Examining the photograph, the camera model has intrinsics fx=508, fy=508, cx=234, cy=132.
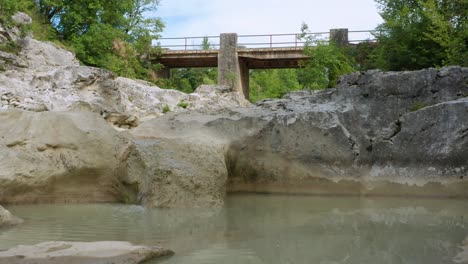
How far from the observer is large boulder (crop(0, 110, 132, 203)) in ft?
28.9

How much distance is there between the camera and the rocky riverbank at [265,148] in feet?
29.8

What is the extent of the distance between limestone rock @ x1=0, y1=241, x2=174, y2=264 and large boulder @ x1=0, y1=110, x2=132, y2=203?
396 cm

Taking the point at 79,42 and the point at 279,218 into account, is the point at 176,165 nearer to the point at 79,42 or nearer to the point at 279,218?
the point at 279,218

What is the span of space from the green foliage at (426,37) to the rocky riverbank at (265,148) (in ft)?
16.2

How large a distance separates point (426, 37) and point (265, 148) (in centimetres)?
895

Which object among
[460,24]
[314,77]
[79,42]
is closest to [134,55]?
[79,42]

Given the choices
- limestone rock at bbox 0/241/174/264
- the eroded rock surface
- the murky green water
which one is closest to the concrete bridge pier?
the eroded rock surface

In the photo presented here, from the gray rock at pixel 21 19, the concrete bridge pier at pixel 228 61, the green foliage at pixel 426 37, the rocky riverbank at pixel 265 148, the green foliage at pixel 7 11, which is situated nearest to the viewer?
the rocky riverbank at pixel 265 148

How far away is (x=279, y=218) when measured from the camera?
7871 millimetres

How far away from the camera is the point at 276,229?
7.02 m

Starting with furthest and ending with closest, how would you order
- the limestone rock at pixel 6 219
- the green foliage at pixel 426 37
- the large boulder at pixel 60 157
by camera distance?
the green foliage at pixel 426 37, the large boulder at pixel 60 157, the limestone rock at pixel 6 219

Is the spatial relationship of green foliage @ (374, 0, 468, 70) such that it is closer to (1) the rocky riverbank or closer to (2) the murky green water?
(1) the rocky riverbank

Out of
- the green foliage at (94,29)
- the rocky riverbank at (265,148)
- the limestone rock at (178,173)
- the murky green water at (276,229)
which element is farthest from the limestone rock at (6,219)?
the green foliage at (94,29)

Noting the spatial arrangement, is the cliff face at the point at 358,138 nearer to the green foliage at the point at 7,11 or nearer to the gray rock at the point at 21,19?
the green foliage at the point at 7,11
